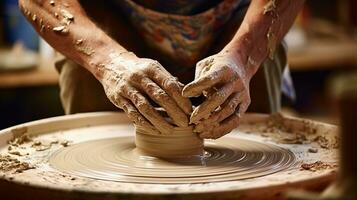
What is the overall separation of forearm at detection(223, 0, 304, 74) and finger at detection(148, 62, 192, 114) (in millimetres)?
230

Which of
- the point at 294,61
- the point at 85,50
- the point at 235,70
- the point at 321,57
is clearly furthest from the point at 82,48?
the point at 321,57

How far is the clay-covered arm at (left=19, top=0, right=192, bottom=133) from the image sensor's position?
4.84 feet

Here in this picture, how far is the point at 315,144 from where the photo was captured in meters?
1.72

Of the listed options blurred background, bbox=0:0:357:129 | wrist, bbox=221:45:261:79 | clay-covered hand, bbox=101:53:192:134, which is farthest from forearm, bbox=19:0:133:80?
blurred background, bbox=0:0:357:129

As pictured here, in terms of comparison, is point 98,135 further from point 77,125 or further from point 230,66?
point 230,66

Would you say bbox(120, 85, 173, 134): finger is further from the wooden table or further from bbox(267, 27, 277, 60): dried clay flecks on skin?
the wooden table

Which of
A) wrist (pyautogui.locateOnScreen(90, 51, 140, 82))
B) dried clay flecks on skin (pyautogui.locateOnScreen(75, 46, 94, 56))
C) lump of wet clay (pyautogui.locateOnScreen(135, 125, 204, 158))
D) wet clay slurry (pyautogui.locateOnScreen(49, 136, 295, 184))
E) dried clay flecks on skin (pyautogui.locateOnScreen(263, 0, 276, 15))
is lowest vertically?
wet clay slurry (pyautogui.locateOnScreen(49, 136, 295, 184))

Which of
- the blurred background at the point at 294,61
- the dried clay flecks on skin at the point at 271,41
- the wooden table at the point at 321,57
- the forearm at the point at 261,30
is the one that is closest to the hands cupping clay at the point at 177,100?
the forearm at the point at 261,30

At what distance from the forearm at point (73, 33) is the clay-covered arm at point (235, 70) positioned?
0.27 meters

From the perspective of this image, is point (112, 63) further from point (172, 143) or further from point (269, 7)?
point (269, 7)

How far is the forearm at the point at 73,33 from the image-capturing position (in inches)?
66.1

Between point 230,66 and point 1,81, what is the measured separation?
7.24 ft

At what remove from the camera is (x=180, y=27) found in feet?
6.38

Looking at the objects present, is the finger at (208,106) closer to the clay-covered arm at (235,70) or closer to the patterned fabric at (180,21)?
the clay-covered arm at (235,70)
